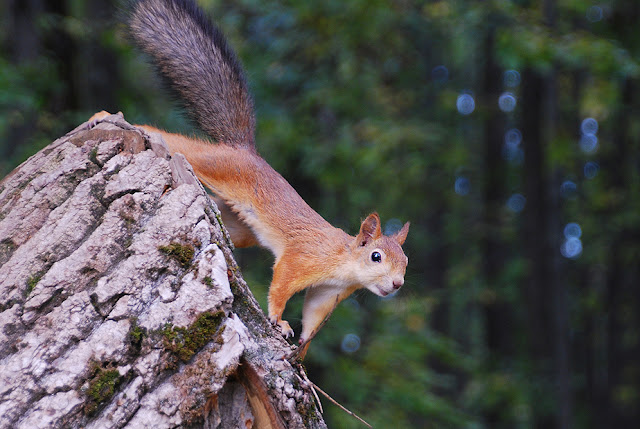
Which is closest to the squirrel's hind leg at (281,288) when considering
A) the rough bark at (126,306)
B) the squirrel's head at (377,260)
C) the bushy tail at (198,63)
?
the squirrel's head at (377,260)

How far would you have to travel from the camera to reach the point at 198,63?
127 inches

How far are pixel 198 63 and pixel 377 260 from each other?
50.4 inches

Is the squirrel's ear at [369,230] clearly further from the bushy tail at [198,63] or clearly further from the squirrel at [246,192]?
the bushy tail at [198,63]

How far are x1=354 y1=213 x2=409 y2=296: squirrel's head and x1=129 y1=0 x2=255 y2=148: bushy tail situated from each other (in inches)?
30.2

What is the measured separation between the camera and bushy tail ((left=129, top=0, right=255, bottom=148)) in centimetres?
318

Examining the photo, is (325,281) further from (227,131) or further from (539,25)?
(539,25)

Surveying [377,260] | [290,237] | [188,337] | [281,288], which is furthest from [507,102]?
[188,337]

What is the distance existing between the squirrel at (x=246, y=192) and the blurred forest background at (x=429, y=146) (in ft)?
0.90

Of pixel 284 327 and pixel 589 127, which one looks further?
pixel 589 127

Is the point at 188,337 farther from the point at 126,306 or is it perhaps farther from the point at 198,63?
the point at 198,63

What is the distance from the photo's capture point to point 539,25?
7.41 metres

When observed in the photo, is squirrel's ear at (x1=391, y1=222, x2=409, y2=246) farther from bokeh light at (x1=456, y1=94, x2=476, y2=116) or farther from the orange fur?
bokeh light at (x1=456, y1=94, x2=476, y2=116)

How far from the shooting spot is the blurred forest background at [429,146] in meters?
6.29

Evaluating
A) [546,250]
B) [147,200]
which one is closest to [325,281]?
[147,200]
